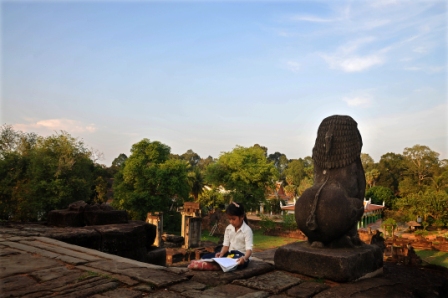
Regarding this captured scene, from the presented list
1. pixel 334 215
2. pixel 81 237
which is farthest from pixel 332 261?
pixel 81 237

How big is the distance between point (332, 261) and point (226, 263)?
110 cm

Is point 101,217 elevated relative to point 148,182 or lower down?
lower down

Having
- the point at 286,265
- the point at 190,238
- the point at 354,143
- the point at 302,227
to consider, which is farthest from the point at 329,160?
the point at 190,238

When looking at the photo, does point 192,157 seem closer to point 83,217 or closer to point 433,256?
point 433,256

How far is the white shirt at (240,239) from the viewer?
388cm

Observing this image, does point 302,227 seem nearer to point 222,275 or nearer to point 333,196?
point 333,196

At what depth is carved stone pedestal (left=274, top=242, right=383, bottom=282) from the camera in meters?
3.54

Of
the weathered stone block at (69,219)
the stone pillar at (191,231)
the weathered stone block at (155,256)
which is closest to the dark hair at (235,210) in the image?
the weathered stone block at (155,256)

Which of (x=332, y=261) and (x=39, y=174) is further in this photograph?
(x=39, y=174)

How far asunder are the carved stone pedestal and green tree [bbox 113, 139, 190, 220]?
2286 cm

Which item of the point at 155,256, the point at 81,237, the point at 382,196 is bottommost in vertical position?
the point at 155,256

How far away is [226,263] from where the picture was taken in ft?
11.8

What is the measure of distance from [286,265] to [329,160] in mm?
1538

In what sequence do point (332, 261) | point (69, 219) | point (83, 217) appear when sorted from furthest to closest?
1. point (83, 217)
2. point (69, 219)
3. point (332, 261)
